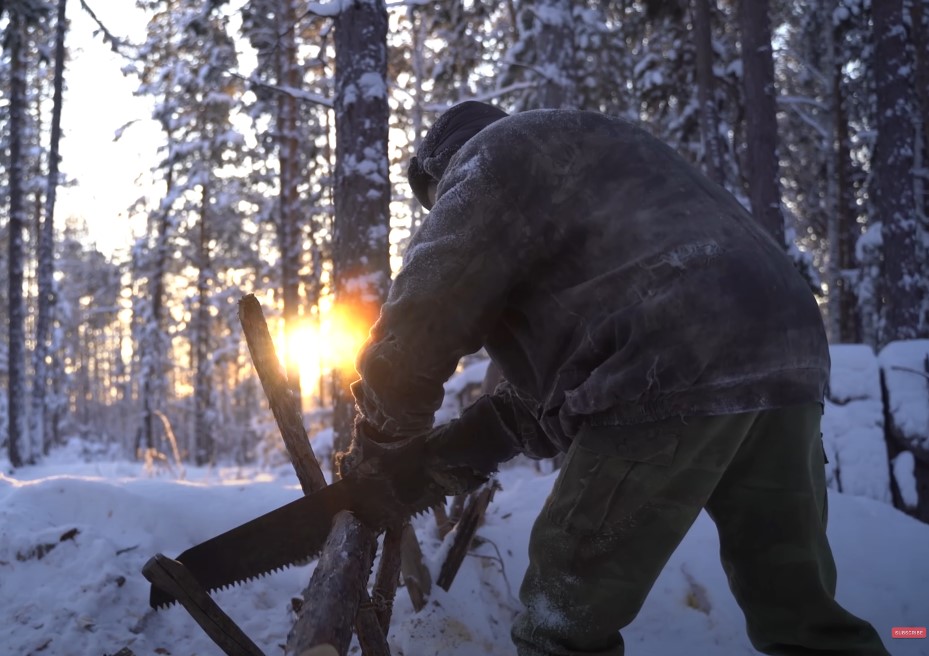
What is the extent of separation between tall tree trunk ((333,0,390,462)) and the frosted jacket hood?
9.86ft

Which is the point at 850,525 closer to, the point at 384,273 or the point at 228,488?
the point at 384,273

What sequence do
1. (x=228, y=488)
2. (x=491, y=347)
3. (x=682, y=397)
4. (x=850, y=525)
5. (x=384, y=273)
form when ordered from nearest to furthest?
1. (x=682, y=397)
2. (x=491, y=347)
3. (x=850, y=525)
4. (x=228, y=488)
5. (x=384, y=273)

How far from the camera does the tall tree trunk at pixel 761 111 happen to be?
10078mm

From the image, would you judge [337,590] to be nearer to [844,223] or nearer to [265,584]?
[265,584]

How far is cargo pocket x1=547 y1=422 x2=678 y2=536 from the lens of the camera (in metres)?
1.90

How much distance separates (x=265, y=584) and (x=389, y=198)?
9.81ft

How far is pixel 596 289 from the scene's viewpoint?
2.03m

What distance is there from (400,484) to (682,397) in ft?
3.68

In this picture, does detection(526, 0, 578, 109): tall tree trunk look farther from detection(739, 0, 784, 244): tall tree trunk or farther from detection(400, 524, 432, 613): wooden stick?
detection(400, 524, 432, 613): wooden stick

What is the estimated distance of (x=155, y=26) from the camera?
16.4m

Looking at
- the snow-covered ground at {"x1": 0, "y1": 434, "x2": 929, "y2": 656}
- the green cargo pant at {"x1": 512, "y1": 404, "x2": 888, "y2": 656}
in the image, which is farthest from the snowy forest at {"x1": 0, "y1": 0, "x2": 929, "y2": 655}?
the green cargo pant at {"x1": 512, "y1": 404, "x2": 888, "y2": 656}

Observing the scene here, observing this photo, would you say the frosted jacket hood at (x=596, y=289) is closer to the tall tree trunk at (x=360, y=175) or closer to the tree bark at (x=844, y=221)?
the tall tree trunk at (x=360, y=175)

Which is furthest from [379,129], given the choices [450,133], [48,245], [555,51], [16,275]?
[48,245]

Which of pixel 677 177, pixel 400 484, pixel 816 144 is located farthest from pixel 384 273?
pixel 816 144
